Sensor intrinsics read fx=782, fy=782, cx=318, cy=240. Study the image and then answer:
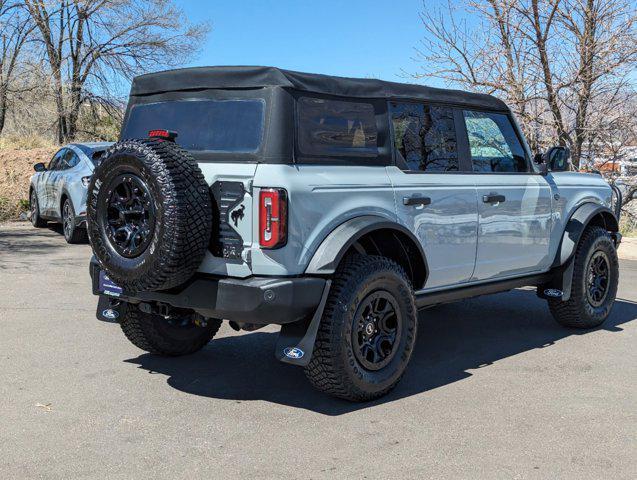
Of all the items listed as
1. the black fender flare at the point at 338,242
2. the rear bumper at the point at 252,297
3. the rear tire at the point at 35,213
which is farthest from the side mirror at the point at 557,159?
the rear tire at the point at 35,213

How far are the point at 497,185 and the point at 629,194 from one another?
40.8 feet

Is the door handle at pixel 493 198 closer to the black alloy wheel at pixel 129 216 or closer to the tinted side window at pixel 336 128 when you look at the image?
the tinted side window at pixel 336 128

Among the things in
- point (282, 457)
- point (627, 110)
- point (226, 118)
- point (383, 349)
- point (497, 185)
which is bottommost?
point (282, 457)

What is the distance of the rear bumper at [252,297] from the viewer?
4375 mm

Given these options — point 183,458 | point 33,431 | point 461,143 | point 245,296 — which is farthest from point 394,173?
point 33,431

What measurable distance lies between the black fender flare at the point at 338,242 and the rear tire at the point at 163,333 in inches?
50.9

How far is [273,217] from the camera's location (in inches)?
172

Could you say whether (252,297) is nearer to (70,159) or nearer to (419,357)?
(419,357)

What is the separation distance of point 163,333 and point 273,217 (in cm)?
172

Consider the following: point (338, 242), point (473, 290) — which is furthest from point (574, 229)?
point (338, 242)

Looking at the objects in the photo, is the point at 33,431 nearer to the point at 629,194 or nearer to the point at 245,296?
the point at 245,296

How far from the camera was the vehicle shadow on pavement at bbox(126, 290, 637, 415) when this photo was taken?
16.6ft

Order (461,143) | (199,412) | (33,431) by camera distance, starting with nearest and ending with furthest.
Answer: (33,431) < (199,412) < (461,143)

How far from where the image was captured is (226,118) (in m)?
4.85
